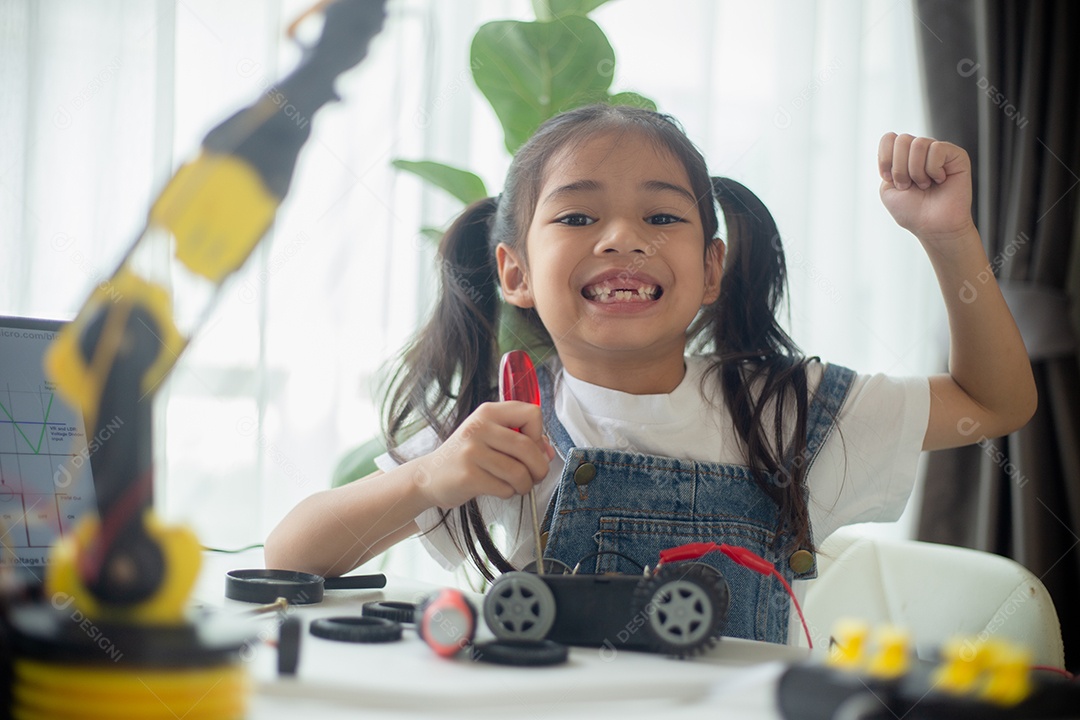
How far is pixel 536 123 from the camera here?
4.32ft

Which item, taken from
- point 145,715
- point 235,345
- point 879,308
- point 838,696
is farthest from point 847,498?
point 879,308

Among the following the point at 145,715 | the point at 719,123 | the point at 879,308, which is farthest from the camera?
the point at 879,308

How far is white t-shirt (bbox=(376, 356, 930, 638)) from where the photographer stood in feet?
3.10

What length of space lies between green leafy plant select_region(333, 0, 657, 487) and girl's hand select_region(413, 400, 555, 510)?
55 cm

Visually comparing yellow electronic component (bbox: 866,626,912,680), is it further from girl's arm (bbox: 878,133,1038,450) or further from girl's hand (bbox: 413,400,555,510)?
girl's arm (bbox: 878,133,1038,450)

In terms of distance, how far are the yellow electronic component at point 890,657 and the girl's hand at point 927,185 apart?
1.92ft

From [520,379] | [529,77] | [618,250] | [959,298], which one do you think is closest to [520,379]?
[520,379]

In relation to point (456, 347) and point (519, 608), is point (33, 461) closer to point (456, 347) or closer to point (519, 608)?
point (519, 608)

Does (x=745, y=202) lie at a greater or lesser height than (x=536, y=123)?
lesser

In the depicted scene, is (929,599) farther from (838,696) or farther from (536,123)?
(536,123)

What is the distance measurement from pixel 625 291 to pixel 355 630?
519 millimetres

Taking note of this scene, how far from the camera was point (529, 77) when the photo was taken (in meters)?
1.30

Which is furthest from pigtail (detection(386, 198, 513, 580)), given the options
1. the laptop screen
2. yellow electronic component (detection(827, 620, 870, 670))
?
yellow electronic component (detection(827, 620, 870, 670))

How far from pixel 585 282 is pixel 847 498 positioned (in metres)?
0.35
